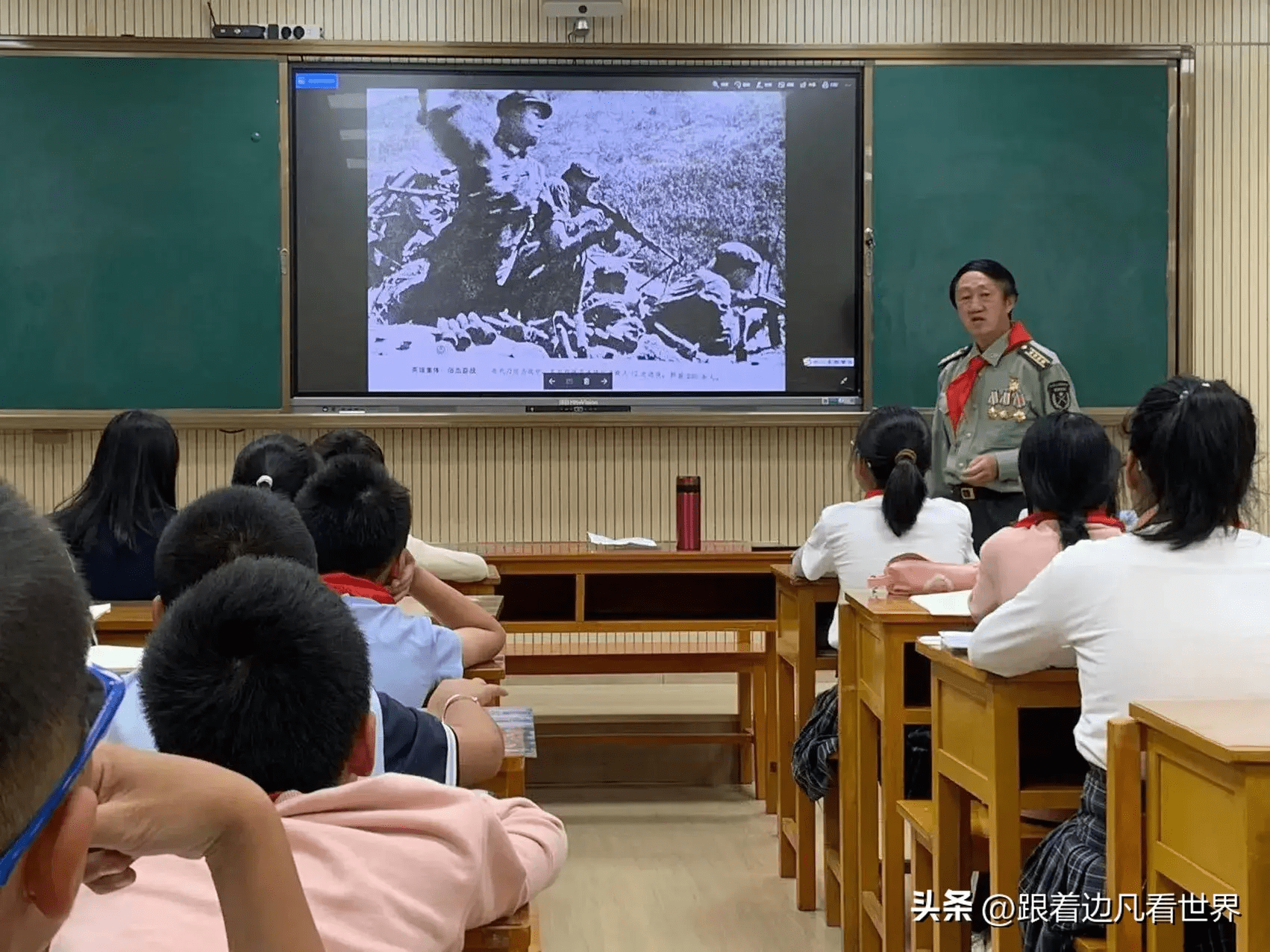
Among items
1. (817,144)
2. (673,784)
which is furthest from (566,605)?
(817,144)

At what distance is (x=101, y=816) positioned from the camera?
20.7 inches

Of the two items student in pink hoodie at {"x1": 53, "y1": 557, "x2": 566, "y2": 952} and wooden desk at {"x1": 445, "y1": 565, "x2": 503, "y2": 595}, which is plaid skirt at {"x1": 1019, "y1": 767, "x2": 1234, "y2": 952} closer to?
student in pink hoodie at {"x1": 53, "y1": 557, "x2": 566, "y2": 952}

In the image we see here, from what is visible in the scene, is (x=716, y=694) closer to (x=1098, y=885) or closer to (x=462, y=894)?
(x=1098, y=885)

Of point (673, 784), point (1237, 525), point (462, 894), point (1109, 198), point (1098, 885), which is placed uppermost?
point (1109, 198)

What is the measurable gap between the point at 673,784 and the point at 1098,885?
109 inches

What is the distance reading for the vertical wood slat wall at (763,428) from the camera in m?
5.43

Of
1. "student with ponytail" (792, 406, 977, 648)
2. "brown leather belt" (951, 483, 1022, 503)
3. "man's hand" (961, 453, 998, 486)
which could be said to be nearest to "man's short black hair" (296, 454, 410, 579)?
"student with ponytail" (792, 406, 977, 648)

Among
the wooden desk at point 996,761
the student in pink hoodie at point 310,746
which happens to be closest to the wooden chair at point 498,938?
the student in pink hoodie at point 310,746

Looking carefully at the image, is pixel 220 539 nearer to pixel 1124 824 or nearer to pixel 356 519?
pixel 356 519

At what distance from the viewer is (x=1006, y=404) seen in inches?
166

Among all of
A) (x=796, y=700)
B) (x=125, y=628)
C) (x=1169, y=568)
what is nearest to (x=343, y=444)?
(x=125, y=628)

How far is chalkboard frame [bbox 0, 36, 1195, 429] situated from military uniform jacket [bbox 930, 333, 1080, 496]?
3.69ft

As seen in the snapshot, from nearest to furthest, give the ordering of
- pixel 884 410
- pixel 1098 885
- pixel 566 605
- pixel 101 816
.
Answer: pixel 101 816 < pixel 1098 885 < pixel 884 410 < pixel 566 605

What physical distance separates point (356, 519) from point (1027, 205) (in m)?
3.99
